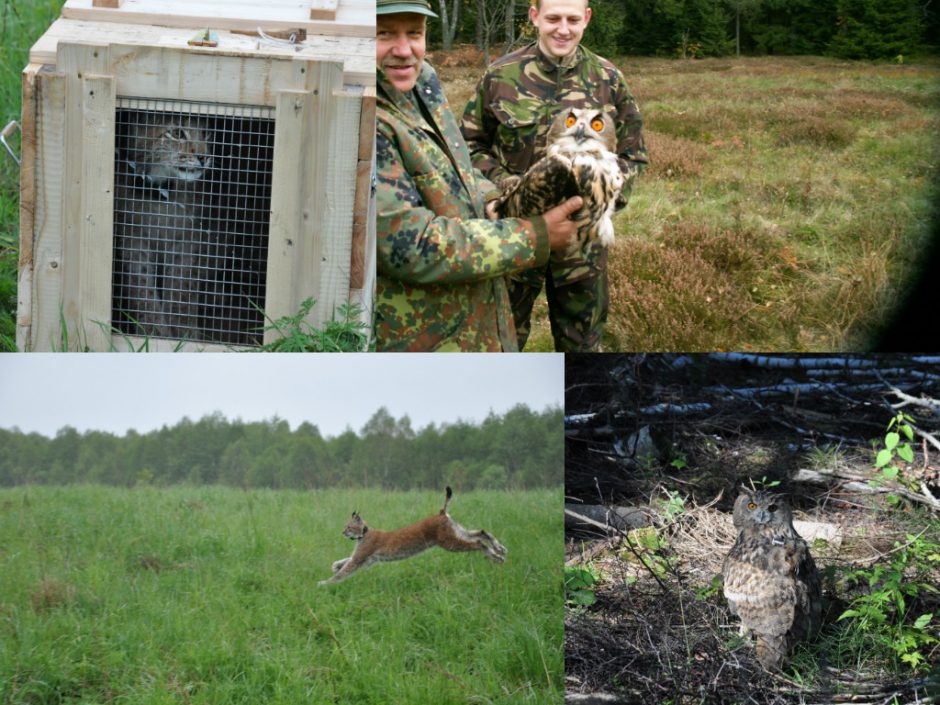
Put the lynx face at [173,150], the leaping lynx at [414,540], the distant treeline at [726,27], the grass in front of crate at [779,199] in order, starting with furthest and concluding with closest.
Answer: the leaping lynx at [414,540]
the grass in front of crate at [779,199]
the distant treeline at [726,27]
the lynx face at [173,150]

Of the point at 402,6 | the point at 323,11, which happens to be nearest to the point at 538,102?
the point at 402,6

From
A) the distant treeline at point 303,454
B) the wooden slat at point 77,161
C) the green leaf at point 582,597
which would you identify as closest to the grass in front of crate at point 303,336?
the wooden slat at point 77,161

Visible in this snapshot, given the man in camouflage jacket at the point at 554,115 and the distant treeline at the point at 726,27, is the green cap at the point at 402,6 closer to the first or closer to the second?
the distant treeline at the point at 726,27

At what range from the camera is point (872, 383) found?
3830mm

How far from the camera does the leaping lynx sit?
371 centimetres

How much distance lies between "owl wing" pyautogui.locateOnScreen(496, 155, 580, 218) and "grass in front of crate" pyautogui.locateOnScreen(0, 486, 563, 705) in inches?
41.1

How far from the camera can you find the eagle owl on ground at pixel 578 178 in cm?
331

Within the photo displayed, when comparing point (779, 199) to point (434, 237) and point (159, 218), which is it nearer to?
point (434, 237)

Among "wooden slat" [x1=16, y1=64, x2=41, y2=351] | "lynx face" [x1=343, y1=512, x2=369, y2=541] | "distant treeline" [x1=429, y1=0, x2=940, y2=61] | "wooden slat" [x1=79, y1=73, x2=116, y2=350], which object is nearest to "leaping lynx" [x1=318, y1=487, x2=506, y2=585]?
"lynx face" [x1=343, y1=512, x2=369, y2=541]

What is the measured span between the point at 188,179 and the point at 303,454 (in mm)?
1043

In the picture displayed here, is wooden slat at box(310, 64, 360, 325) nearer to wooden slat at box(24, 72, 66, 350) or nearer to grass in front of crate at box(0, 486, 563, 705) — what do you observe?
wooden slat at box(24, 72, 66, 350)

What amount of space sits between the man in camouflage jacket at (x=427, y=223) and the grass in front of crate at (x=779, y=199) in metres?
0.44

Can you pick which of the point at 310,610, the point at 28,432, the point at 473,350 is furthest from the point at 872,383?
the point at 28,432

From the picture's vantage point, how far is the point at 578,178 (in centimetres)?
331
